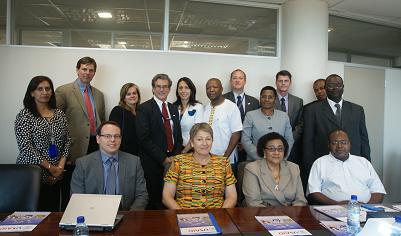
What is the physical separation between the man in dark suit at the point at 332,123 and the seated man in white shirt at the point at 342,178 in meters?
0.55

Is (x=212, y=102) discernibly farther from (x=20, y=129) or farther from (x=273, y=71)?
(x=20, y=129)

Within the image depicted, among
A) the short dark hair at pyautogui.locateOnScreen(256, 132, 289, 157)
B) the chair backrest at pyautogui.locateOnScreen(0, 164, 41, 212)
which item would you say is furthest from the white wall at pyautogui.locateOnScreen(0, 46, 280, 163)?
the chair backrest at pyautogui.locateOnScreen(0, 164, 41, 212)

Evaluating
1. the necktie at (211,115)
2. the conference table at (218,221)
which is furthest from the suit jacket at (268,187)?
the necktie at (211,115)

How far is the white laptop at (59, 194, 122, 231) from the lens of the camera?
170 centimetres

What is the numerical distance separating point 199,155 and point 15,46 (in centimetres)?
279

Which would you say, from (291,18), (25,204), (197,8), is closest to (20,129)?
(25,204)

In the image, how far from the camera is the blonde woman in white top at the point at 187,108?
3500 mm

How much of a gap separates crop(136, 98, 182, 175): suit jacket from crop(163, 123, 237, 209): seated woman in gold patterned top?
0.74 meters

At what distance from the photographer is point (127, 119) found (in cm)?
343

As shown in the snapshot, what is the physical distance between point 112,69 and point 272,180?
8.08ft

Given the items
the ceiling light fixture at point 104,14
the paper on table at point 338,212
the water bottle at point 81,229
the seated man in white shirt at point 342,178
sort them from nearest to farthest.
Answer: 1. the water bottle at point 81,229
2. the paper on table at point 338,212
3. the seated man in white shirt at point 342,178
4. the ceiling light fixture at point 104,14

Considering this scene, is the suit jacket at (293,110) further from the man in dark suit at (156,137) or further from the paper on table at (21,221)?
the paper on table at (21,221)

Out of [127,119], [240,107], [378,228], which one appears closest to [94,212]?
[378,228]

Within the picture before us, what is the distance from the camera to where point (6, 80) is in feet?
12.9
